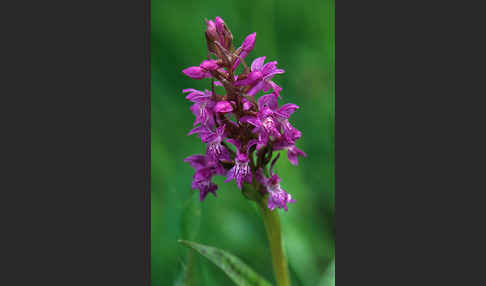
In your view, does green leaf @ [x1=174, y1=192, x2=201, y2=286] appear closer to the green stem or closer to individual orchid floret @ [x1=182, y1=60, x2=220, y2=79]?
the green stem

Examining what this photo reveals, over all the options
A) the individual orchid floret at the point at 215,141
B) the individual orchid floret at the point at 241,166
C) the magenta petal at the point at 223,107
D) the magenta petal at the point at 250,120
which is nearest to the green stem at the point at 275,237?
the individual orchid floret at the point at 241,166

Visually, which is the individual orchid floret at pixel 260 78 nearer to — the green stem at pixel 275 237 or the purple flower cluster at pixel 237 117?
the purple flower cluster at pixel 237 117

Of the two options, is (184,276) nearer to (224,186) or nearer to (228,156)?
(228,156)

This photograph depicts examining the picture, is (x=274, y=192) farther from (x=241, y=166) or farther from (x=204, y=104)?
(x=204, y=104)

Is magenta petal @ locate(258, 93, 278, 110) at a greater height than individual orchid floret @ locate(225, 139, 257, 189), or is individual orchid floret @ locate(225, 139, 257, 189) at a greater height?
magenta petal @ locate(258, 93, 278, 110)

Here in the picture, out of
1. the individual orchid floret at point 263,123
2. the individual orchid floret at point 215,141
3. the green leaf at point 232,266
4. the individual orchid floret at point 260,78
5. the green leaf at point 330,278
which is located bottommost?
the green leaf at point 330,278

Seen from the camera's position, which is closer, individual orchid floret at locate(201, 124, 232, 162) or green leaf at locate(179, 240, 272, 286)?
individual orchid floret at locate(201, 124, 232, 162)

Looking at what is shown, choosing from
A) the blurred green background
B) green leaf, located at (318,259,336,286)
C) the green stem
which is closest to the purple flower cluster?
the green stem

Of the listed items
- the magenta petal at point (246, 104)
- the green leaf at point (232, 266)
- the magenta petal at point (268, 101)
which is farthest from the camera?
the green leaf at point (232, 266)

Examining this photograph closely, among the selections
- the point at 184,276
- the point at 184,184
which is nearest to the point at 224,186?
the point at 184,184
